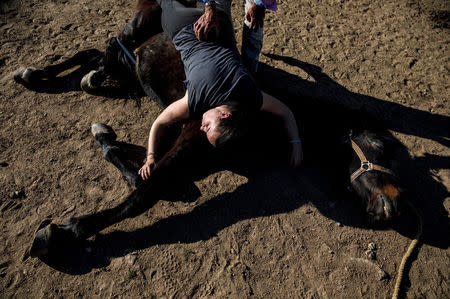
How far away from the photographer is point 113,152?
289cm

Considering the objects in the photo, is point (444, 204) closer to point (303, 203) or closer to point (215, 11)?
point (303, 203)

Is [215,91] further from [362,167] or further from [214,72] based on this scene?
[362,167]

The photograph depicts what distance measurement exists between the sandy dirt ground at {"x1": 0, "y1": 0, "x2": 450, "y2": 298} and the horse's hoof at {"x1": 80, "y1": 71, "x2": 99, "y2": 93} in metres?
0.13

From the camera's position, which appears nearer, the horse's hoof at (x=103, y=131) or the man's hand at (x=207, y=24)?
the man's hand at (x=207, y=24)

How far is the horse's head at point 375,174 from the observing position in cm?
237

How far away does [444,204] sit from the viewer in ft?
9.71

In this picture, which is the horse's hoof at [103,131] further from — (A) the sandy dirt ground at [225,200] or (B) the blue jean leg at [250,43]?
(B) the blue jean leg at [250,43]

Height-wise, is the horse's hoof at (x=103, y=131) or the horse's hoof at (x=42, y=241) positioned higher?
the horse's hoof at (x=103, y=131)

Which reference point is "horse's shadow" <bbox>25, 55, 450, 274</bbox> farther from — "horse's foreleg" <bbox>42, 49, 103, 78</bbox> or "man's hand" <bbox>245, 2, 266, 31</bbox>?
"horse's foreleg" <bbox>42, 49, 103, 78</bbox>

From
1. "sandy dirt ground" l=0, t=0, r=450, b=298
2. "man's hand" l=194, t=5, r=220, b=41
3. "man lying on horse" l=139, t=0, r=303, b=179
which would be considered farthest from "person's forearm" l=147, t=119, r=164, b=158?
"man's hand" l=194, t=5, r=220, b=41

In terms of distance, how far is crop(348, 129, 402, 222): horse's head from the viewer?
7.79 feet

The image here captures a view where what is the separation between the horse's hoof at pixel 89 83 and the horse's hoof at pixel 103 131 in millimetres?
592

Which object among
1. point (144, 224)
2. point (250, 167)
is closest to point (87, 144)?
point (144, 224)

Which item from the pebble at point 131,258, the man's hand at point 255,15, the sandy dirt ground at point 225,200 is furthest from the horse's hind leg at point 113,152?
the man's hand at point 255,15
